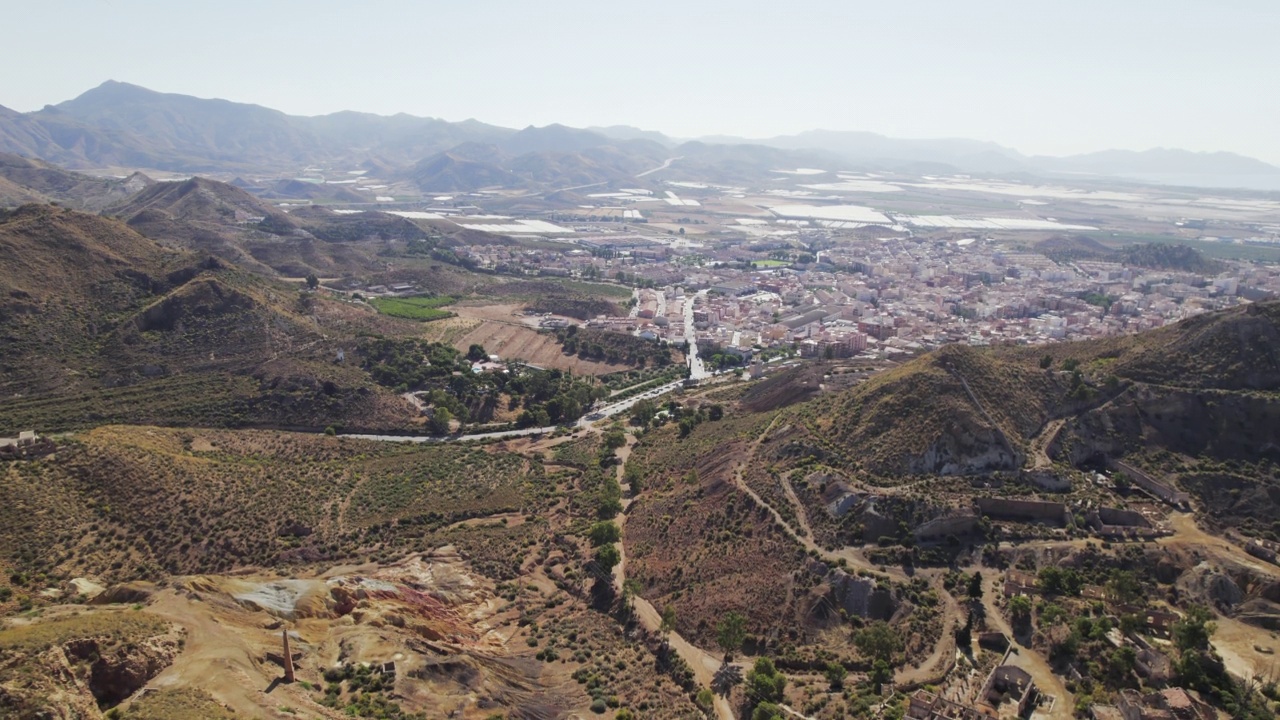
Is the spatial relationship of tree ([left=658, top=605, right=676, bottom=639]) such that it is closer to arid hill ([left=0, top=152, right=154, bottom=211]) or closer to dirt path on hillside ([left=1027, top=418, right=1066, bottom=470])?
dirt path on hillside ([left=1027, top=418, right=1066, bottom=470])

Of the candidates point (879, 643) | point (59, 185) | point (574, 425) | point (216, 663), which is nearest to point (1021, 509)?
point (879, 643)

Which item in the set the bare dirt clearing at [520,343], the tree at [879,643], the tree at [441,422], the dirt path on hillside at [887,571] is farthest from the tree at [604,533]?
the bare dirt clearing at [520,343]

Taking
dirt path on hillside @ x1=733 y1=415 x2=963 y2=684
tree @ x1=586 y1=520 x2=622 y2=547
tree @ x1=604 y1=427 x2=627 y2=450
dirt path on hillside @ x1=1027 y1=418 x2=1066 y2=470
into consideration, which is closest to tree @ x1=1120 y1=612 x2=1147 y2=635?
dirt path on hillside @ x1=733 y1=415 x2=963 y2=684

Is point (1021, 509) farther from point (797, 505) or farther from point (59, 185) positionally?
point (59, 185)

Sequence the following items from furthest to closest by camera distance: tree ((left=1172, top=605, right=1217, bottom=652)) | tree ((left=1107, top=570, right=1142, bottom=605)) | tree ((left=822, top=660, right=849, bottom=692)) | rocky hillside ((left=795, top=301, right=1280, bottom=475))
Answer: rocky hillside ((left=795, top=301, right=1280, bottom=475)) < tree ((left=1107, top=570, right=1142, bottom=605)) < tree ((left=822, top=660, right=849, bottom=692)) < tree ((left=1172, top=605, right=1217, bottom=652))

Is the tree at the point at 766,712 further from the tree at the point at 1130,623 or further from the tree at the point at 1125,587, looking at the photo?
the tree at the point at 1125,587

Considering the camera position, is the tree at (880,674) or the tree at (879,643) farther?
the tree at (879,643)
